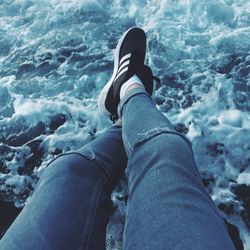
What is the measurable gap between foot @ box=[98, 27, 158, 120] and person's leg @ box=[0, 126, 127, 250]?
66 cm

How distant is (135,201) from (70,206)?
0.26m

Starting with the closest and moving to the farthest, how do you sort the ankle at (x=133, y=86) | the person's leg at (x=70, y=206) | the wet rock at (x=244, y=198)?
1. the person's leg at (x=70, y=206)
2. the wet rock at (x=244, y=198)
3. the ankle at (x=133, y=86)

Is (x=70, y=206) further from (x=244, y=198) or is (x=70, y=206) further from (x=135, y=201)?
(x=244, y=198)

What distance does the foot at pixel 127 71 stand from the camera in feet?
7.00

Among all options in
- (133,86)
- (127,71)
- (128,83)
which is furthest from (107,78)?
(133,86)

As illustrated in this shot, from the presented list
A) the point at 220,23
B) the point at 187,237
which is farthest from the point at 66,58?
the point at 187,237

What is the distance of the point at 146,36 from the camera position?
276 centimetres

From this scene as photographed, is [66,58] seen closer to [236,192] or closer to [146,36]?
[146,36]

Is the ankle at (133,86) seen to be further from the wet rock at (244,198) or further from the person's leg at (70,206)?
the wet rock at (244,198)

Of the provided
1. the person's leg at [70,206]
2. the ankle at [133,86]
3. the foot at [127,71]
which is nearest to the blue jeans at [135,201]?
the person's leg at [70,206]

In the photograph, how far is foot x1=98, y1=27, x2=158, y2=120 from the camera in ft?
7.00

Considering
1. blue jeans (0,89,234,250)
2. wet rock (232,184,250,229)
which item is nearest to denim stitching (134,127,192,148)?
blue jeans (0,89,234,250)

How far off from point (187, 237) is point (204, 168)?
1080 millimetres

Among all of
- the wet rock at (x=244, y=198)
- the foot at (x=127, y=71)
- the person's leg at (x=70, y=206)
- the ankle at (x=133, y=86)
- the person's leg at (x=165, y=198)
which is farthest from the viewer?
the foot at (x=127, y=71)
